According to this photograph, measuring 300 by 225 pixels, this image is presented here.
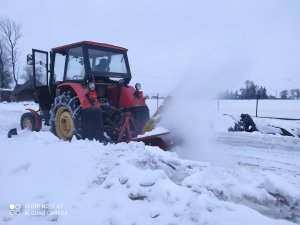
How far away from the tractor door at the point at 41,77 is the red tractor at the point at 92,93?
25 mm

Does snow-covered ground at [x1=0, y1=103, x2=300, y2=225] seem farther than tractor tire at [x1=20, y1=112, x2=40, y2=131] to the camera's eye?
No

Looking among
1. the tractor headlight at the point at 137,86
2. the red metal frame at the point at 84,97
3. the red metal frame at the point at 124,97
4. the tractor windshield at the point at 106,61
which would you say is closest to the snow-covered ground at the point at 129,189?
the red metal frame at the point at 84,97

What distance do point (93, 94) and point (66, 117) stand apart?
1.01 meters

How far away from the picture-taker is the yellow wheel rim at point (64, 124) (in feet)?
20.7

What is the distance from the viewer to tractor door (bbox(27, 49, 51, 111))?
7.63 meters

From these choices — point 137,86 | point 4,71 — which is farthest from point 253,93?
point 4,71

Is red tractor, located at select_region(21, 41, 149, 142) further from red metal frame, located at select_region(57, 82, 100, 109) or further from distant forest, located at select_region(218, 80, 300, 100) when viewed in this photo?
distant forest, located at select_region(218, 80, 300, 100)

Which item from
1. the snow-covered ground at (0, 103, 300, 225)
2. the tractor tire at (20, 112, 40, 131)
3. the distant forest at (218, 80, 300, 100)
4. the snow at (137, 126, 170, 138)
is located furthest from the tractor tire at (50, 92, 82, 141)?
the distant forest at (218, 80, 300, 100)

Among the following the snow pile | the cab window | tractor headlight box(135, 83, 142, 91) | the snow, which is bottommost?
the snow pile

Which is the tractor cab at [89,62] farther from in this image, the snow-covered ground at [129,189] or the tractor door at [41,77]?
the snow-covered ground at [129,189]

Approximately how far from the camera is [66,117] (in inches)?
252

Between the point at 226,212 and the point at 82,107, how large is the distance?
3.64 m

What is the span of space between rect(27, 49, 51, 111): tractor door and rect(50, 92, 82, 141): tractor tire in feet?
4.59

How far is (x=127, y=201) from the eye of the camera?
3268mm
